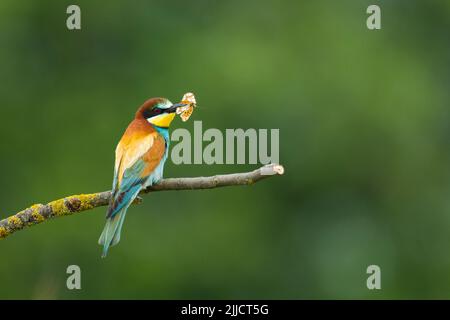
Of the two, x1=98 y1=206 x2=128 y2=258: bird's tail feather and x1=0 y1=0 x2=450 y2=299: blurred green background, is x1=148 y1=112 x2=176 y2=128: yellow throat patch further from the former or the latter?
x1=0 y1=0 x2=450 y2=299: blurred green background

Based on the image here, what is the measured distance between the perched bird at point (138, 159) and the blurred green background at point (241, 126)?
4169mm

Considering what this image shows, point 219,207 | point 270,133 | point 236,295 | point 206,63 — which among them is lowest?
point 236,295

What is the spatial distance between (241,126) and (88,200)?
5715 millimetres

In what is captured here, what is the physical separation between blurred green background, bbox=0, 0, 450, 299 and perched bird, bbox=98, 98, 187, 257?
417 centimetres

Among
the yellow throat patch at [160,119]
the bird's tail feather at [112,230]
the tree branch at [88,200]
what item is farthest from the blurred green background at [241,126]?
the tree branch at [88,200]

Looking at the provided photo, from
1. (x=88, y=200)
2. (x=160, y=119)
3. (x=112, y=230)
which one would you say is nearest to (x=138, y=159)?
(x=160, y=119)

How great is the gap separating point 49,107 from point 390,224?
11.2ft

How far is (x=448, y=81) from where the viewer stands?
441 inches

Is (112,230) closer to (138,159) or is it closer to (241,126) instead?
(138,159)

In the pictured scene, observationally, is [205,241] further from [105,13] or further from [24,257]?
[105,13]

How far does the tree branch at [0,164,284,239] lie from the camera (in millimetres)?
3512

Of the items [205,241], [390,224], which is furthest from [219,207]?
[390,224]

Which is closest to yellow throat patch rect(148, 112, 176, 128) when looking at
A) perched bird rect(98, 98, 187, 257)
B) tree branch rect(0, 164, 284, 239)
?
perched bird rect(98, 98, 187, 257)

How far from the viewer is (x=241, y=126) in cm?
941
